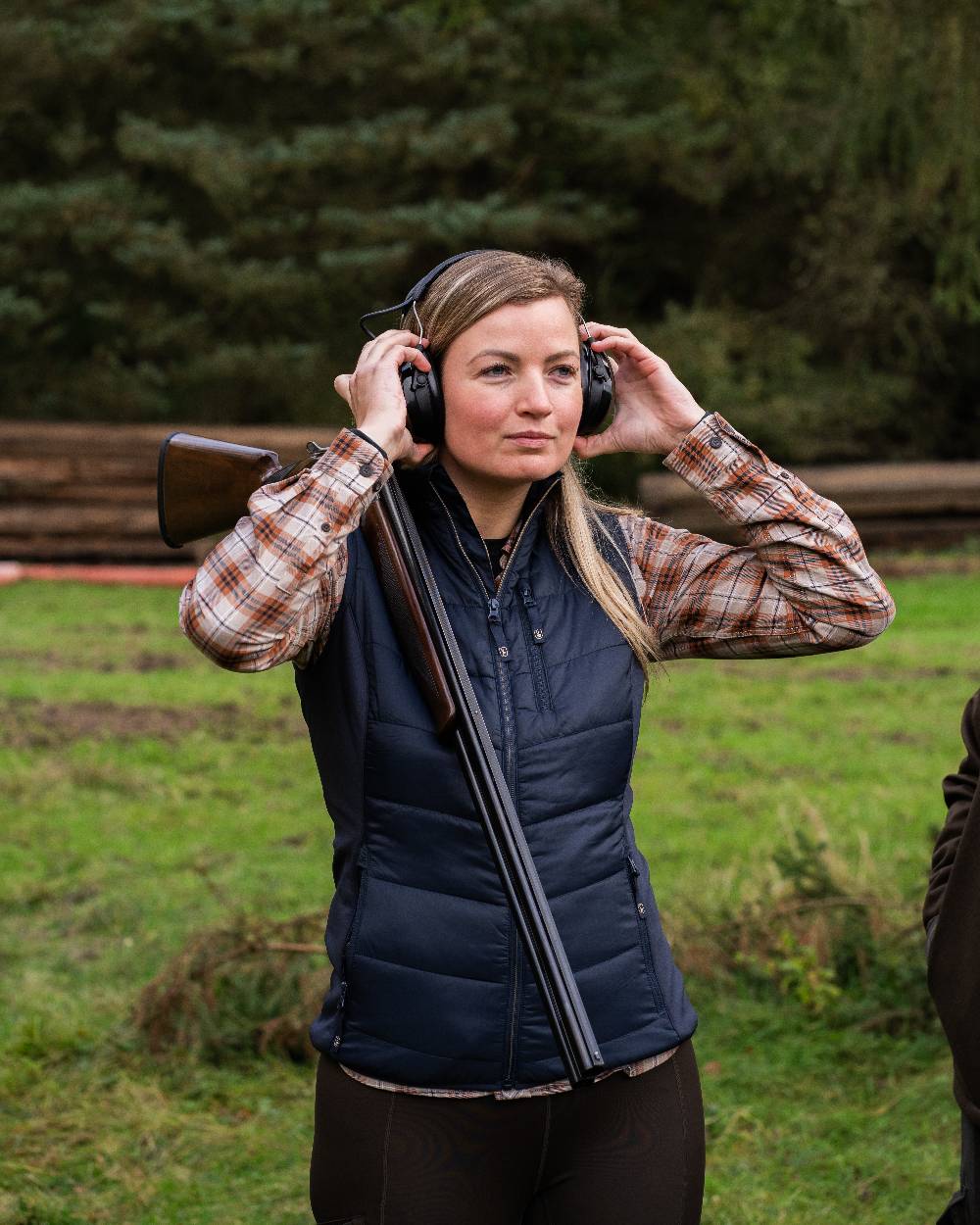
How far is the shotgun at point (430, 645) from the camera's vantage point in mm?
2129

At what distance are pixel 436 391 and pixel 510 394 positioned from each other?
12 cm

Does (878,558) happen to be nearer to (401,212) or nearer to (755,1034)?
(401,212)

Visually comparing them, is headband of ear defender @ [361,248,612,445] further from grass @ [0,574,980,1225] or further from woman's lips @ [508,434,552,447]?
grass @ [0,574,980,1225]

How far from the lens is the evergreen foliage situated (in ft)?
53.0

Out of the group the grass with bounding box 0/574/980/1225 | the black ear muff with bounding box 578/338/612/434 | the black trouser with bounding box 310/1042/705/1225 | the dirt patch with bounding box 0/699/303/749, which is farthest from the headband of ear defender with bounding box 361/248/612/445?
the dirt patch with bounding box 0/699/303/749

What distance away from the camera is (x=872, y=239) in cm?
1655

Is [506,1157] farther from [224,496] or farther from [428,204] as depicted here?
[428,204]

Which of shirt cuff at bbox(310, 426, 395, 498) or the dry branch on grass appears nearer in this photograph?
shirt cuff at bbox(310, 426, 395, 498)

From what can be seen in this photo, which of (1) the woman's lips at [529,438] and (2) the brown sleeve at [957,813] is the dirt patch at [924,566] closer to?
(2) the brown sleeve at [957,813]

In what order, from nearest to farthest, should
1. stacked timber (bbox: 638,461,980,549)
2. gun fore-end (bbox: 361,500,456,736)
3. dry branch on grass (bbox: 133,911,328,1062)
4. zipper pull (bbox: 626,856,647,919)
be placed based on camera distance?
1. gun fore-end (bbox: 361,500,456,736)
2. zipper pull (bbox: 626,856,647,919)
3. dry branch on grass (bbox: 133,911,328,1062)
4. stacked timber (bbox: 638,461,980,549)

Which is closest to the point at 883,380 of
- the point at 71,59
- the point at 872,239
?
the point at 872,239

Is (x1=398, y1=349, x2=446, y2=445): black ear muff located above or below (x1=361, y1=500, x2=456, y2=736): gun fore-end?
above

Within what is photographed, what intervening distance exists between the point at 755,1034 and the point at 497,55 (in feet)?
44.9

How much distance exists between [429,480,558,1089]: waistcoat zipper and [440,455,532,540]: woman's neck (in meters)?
0.04
